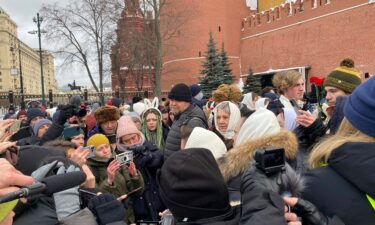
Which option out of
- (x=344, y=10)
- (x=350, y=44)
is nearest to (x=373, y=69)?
(x=350, y=44)

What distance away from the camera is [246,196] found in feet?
4.72

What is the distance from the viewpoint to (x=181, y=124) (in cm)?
430

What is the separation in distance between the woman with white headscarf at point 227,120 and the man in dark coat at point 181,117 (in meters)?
0.38

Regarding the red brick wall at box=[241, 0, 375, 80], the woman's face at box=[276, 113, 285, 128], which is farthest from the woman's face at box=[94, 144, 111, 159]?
the red brick wall at box=[241, 0, 375, 80]

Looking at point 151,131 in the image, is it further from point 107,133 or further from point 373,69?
point 373,69

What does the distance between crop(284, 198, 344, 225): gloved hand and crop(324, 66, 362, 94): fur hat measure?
2.37m

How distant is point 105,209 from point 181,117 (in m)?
2.52

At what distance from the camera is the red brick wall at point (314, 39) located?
80.4 ft

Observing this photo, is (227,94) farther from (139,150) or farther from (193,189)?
(193,189)

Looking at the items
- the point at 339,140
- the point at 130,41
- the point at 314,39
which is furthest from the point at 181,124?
the point at 314,39

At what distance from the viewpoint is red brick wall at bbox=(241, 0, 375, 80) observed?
24516mm

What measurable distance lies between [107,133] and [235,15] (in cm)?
3622

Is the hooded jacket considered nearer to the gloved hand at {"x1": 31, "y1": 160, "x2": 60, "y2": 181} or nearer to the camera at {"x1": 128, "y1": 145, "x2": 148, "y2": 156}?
the gloved hand at {"x1": 31, "y1": 160, "x2": 60, "y2": 181}

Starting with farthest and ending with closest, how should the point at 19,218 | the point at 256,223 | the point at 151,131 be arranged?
the point at 151,131
the point at 19,218
the point at 256,223
